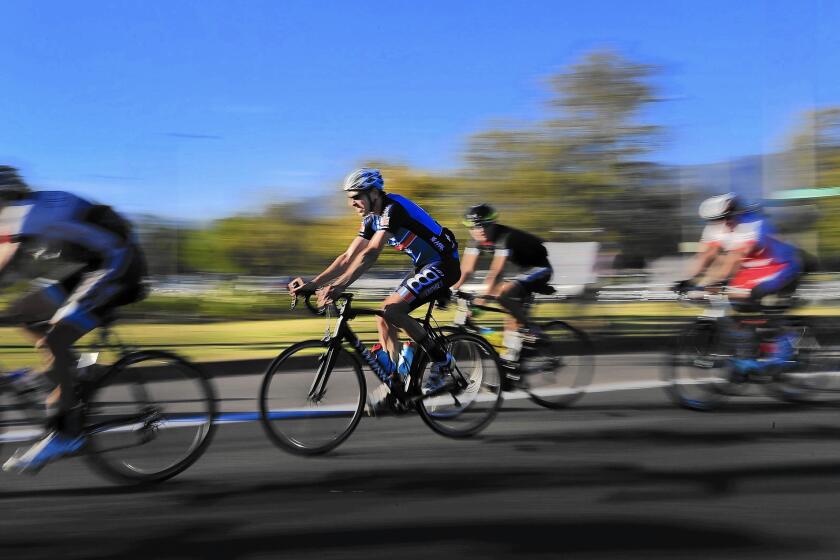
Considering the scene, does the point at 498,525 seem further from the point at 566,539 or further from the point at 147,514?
the point at 147,514

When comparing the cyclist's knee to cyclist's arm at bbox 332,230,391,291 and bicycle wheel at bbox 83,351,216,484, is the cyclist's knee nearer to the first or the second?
cyclist's arm at bbox 332,230,391,291

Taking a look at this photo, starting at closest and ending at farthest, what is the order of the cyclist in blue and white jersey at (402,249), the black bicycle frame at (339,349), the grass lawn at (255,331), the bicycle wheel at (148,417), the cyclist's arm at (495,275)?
the bicycle wheel at (148,417)
the black bicycle frame at (339,349)
the cyclist in blue and white jersey at (402,249)
the cyclist's arm at (495,275)
the grass lawn at (255,331)

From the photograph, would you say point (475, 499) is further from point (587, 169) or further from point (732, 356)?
point (587, 169)

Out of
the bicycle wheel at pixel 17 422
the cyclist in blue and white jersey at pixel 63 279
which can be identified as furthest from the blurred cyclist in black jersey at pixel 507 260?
the bicycle wheel at pixel 17 422

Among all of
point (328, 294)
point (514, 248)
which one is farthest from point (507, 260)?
point (328, 294)

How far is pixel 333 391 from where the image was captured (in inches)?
205

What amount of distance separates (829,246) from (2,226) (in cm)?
1836

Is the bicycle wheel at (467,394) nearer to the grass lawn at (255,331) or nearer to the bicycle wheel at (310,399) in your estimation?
the bicycle wheel at (310,399)

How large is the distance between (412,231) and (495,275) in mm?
1484

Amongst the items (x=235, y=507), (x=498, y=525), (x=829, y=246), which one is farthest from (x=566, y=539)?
(x=829, y=246)

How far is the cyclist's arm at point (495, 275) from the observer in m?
6.88

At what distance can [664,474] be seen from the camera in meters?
4.68

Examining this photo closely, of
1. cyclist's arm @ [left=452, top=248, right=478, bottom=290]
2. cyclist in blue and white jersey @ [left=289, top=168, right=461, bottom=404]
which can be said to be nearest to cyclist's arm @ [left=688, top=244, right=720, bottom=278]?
cyclist's arm @ [left=452, top=248, right=478, bottom=290]

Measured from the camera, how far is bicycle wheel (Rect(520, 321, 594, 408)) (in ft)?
22.6
